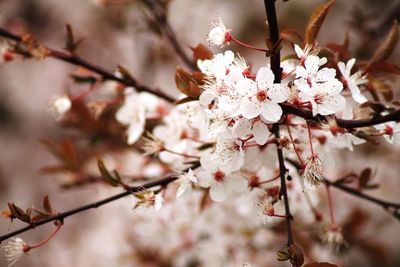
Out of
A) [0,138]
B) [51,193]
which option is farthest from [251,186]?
[0,138]

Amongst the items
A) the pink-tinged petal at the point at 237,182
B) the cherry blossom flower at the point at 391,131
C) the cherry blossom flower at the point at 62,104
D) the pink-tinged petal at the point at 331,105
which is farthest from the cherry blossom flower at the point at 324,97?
the cherry blossom flower at the point at 62,104

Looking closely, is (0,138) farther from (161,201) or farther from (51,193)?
(161,201)

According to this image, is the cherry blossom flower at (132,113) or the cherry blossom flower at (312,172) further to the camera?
the cherry blossom flower at (132,113)

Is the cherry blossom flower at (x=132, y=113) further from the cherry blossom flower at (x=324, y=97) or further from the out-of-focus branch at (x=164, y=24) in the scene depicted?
the cherry blossom flower at (x=324, y=97)

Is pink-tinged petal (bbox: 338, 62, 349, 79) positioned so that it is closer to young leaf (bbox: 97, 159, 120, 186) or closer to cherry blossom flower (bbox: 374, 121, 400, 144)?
cherry blossom flower (bbox: 374, 121, 400, 144)

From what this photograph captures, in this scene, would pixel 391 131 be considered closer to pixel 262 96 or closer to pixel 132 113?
pixel 262 96

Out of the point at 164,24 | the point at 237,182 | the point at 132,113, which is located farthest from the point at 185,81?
the point at 164,24

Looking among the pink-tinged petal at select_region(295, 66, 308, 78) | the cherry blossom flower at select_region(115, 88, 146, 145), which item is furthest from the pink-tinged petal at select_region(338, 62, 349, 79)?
the cherry blossom flower at select_region(115, 88, 146, 145)
